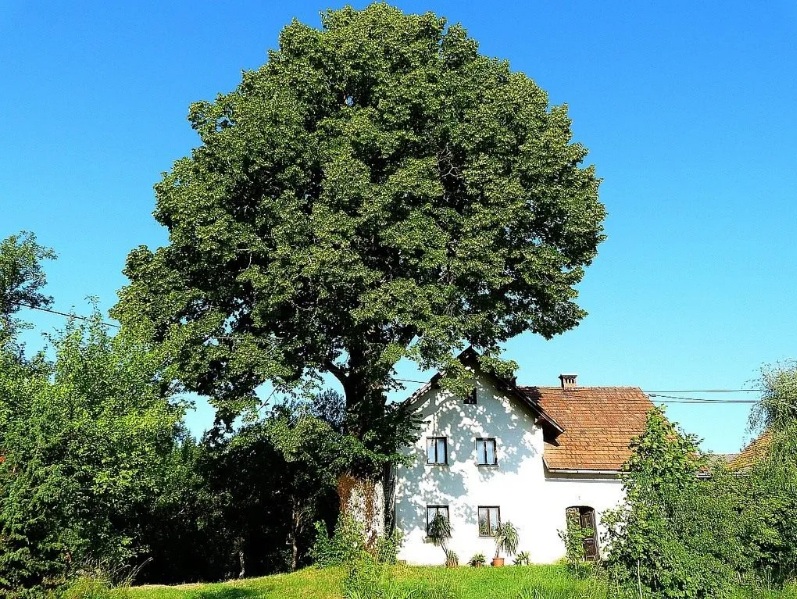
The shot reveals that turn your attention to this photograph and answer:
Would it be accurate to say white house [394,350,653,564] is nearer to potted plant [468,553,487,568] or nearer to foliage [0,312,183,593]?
potted plant [468,553,487,568]

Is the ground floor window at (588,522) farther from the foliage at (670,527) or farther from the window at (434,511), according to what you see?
the foliage at (670,527)

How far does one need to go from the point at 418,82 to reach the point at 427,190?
3504 millimetres

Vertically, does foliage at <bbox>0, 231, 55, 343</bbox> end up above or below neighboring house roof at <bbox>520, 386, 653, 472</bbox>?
above

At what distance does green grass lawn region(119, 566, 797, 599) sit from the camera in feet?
49.5

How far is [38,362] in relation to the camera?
728 inches

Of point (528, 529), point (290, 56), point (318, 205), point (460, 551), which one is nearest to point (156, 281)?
point (318, 205)

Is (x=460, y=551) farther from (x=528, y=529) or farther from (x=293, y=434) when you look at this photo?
(x=293, y=434)

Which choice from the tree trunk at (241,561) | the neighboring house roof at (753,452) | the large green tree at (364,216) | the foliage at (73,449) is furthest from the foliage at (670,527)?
the tree trunk at (241,561)

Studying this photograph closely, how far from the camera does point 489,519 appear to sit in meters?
27.3

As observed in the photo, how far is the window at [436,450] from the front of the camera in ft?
91.1

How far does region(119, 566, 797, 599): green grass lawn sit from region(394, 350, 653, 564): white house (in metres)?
4.25

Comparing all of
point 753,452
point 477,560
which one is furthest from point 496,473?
point 753,452

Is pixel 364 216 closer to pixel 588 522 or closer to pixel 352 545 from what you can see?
pixel 352 545

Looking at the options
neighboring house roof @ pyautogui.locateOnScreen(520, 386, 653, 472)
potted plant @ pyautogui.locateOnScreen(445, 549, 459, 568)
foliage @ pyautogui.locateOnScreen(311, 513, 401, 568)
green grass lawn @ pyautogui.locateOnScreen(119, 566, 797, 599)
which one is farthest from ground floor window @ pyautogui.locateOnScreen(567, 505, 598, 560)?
foliage @ pyautogui.locateOnScreen(311, 513, 401, 568)
